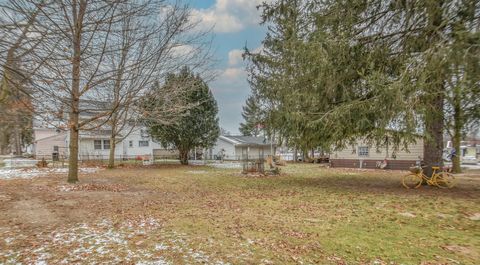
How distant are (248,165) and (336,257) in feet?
43.5

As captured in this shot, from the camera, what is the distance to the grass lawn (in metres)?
4.03

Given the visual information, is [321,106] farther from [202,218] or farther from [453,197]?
[202,218]

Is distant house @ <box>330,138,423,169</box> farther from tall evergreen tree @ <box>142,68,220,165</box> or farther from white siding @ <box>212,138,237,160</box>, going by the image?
white siding @ <box>212,138,237,160</box>

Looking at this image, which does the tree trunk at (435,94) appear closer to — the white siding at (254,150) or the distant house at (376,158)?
the distant house at (376,158)

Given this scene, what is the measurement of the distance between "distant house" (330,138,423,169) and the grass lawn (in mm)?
11511

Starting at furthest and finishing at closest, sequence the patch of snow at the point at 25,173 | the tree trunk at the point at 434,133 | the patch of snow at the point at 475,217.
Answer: the patch of snow at the point at 25,173, the tree trunk at the point at 434,133, the patch of snow at the point at 475,217

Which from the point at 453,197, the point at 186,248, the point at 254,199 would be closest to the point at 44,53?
the point at 186,248

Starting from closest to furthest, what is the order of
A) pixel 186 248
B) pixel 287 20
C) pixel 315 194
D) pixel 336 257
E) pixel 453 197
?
pixel 336 257 < pixel 186 248 < pixel 453 197 < pixel 315 194 < pixel 287 20

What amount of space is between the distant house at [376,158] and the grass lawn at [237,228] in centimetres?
1151

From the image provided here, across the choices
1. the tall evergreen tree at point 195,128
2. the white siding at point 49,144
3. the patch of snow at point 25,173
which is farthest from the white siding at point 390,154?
the white siding at point 49,144

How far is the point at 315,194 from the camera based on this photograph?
9383mm

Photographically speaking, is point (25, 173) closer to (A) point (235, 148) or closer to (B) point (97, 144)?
(B) point (97, 144)

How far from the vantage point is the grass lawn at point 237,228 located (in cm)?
403

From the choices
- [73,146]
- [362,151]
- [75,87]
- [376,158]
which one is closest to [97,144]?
[73,146]
